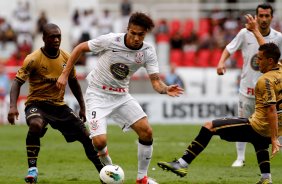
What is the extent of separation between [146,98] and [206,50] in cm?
552

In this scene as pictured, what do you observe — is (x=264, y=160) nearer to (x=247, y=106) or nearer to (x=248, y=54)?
(x=247, y=106)

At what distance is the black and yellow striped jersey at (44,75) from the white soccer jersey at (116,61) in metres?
0.71

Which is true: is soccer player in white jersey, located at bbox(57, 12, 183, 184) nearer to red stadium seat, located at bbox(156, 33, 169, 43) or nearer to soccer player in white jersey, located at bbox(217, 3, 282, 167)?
soccer player in white jersey, located at bbox(217, 3, 282, 167)

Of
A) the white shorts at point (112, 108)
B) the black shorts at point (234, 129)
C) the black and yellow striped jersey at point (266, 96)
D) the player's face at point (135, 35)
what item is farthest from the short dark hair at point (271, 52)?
the white shorts at point (112, 108)

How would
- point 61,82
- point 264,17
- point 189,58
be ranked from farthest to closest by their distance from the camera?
A: point 189,58
point 264,17
point 61,82

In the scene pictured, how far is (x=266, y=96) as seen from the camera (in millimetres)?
11086

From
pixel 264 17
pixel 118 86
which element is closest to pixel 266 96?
pixel 118 86

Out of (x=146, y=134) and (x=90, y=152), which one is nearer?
(x=146, y=134)

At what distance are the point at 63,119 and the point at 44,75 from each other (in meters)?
0.73

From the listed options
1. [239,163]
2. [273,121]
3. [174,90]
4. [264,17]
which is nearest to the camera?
[273,121]

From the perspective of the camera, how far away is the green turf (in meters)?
12.9

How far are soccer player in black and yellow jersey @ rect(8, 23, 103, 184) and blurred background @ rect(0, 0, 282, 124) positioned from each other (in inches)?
539

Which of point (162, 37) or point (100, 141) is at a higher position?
point (162, 37)

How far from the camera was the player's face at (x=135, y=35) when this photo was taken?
1130 cm
